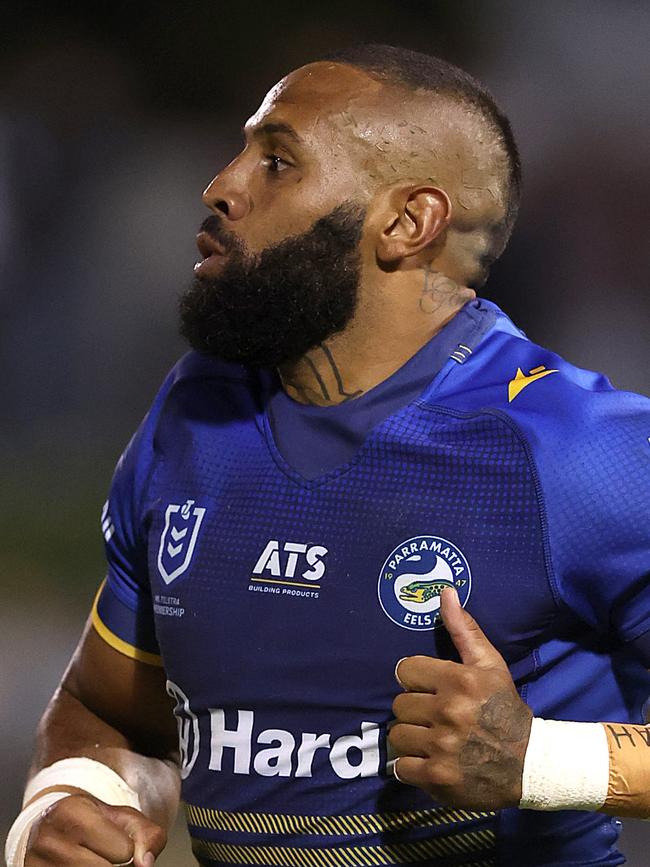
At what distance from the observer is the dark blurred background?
5535 millimetres

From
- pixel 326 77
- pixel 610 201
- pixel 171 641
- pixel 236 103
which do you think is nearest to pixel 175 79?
pixel 236 103

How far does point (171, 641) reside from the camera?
1.89 metres

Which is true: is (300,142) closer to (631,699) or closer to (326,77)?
(326,77)

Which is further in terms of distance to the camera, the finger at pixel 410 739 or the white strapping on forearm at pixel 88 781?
the white strapping on forearm at pixel 88 781

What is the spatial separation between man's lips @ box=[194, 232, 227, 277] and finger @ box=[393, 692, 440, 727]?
73cm

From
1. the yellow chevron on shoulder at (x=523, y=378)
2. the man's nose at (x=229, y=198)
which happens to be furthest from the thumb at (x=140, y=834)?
the man's nose at (x=229, y=198)

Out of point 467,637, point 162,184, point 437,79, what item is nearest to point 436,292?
point 437,79

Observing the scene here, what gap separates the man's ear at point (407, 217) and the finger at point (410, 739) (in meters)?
0.75

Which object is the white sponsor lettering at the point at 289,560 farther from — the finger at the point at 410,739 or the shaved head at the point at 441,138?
the shaved head at the point at 441,138

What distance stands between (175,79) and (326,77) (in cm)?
449

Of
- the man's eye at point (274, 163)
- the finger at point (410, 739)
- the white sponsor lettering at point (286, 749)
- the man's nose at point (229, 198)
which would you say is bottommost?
the white sponsor lettering at point (286, 749)

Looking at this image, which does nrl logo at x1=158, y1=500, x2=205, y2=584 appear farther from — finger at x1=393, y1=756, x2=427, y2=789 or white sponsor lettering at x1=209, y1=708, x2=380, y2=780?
finger at x1=393, y1=756, x2=427, y2=789

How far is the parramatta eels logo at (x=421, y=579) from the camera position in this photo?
1.73m

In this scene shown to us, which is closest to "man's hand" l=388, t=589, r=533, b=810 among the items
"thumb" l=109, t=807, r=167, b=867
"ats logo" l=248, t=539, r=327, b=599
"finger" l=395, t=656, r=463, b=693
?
"finger" l=395, t=656, r=463, b=693
